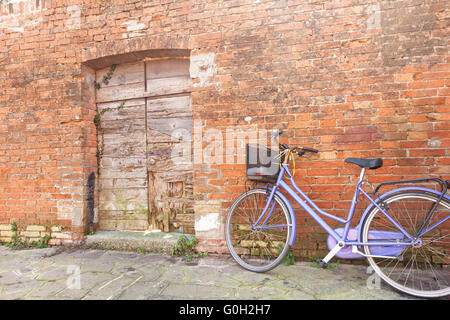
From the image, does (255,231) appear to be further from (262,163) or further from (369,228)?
(369,228)

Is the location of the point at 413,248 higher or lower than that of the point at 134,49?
lower

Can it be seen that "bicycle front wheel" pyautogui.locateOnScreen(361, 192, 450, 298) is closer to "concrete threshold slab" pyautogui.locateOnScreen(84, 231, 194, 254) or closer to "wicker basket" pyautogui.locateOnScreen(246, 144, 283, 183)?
"wicker basket" pyautogui.locateOnScreen(246, 144, 283, 183)

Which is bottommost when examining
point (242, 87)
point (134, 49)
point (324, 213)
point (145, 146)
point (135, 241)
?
point (135, 241)

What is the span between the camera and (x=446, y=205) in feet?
6.25

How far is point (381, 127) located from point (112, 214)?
363 centimetres

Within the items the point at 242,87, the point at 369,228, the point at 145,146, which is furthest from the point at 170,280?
the point at 242,87

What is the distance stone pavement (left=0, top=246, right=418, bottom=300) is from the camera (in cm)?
193

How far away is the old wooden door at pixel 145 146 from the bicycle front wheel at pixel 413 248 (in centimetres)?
212

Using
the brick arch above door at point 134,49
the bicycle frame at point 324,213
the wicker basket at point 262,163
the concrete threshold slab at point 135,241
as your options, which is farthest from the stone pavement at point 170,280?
the brick arch above door at point 134,49

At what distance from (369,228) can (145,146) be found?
2.87m

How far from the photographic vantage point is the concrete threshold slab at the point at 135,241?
2896 mm

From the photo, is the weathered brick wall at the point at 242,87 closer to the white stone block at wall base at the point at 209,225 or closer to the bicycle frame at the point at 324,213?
the white stone block at wall base at the point at 209,225

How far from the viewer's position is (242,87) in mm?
2744

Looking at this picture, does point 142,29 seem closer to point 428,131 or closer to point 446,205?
point 428,131
